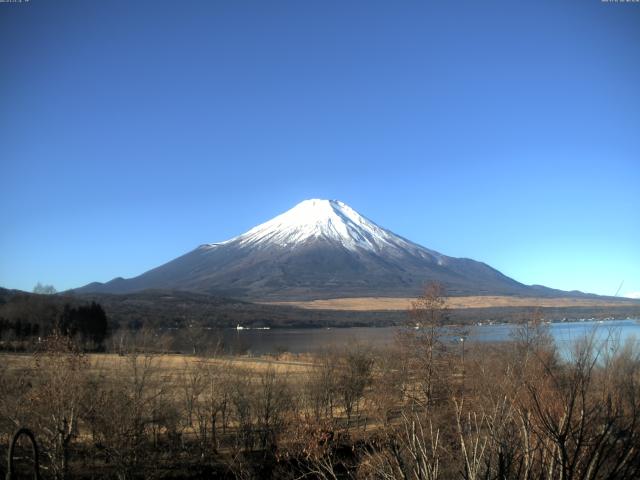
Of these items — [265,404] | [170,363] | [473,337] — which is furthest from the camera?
[170,363]

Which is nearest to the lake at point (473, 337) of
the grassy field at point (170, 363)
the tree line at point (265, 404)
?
the tree line at point (265, 404)

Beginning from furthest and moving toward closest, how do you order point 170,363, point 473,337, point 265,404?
point 170,363 → point 473,337 → point 265,404

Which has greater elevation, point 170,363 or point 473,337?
point 473,337

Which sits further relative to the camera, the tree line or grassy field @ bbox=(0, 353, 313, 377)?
grassy field @ bbox=(0, 353, 313, 377)

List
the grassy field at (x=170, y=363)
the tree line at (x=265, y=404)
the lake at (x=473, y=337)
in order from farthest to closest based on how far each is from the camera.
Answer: the grassy field at (x=170, y=363) → the tree line at (x=265, y=404) → the lake at (x=473, y=337)

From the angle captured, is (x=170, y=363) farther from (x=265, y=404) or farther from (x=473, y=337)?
(x=473, y=337)

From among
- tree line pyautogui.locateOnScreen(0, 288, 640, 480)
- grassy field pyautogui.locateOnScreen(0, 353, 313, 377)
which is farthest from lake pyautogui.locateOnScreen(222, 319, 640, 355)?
grassy field pyautogui.locateOnScreen(0, 353, 313, 377)

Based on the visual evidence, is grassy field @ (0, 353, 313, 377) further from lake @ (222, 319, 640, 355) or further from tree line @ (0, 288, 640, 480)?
lake @ (222, 319, 640, 355)

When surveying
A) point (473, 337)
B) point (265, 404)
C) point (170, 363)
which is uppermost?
point (473, 337)

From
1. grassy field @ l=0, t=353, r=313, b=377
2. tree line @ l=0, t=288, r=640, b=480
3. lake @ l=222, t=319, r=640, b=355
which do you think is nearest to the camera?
lake @ l=222, t=319, r=640, b=355

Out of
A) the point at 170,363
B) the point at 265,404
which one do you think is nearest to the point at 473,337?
the point at 265,404

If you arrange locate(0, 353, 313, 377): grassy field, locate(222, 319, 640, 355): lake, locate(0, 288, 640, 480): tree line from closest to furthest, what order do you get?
locate(222, 319, 640, 355): lake < locate(0, 288, 640, 480): tree line < locate(0, 353, 313, 377): grassy field

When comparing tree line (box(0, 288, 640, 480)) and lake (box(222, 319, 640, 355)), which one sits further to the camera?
tree line (box(0, 288, 640, 480))

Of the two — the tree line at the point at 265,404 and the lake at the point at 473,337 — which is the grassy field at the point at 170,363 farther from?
the lake at the point at 473,337
